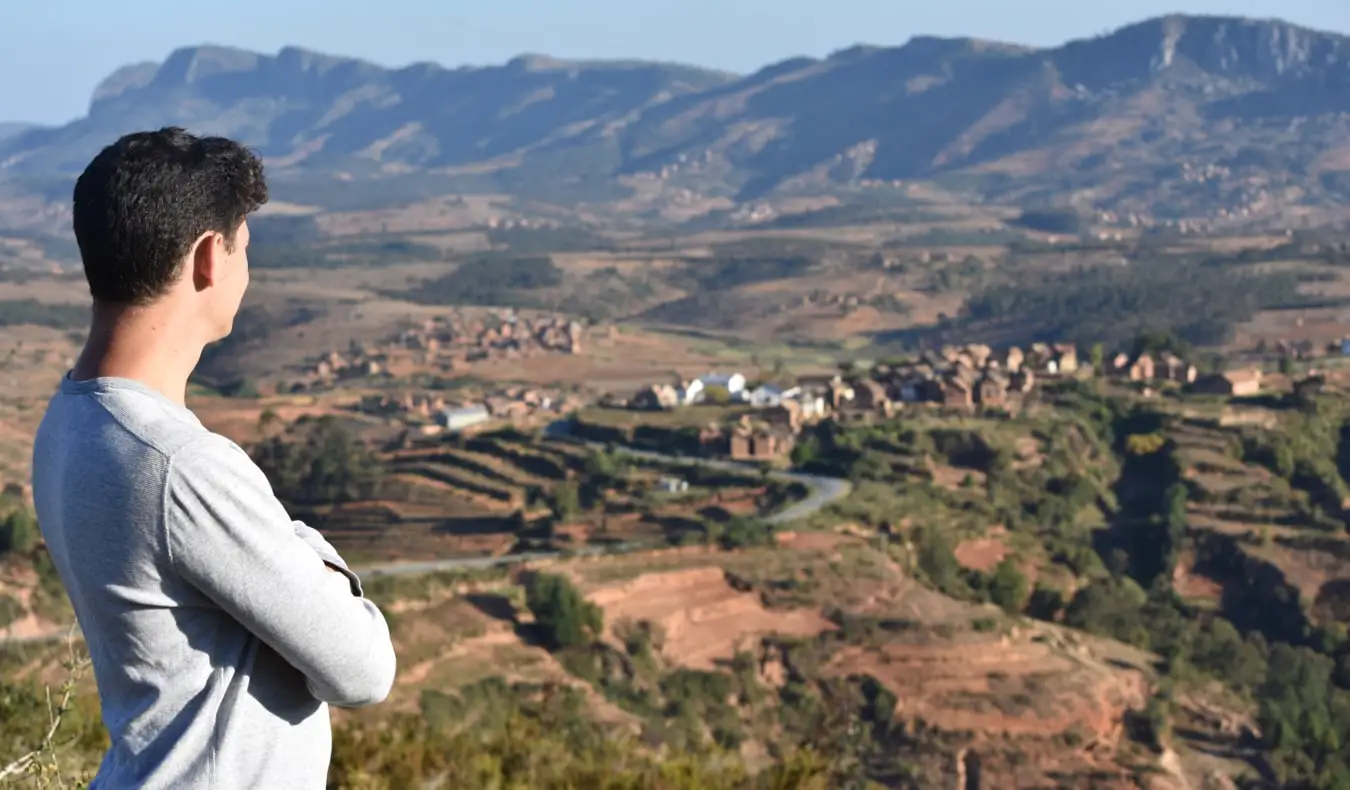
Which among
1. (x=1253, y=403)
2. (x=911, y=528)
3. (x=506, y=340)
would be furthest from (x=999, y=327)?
(x=911, y=528)

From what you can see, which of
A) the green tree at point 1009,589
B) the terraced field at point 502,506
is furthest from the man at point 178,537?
the terraced field at point 502,506

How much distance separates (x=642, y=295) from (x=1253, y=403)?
233 ft

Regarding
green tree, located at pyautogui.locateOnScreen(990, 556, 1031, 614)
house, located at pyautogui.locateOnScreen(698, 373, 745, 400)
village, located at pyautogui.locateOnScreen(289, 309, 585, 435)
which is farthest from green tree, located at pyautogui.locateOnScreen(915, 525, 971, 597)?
house, located at pyautogui.locateOnScreen(698, 373, 745, 400)

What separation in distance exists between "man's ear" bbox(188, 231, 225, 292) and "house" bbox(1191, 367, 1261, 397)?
48736 mm

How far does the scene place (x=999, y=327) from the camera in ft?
309

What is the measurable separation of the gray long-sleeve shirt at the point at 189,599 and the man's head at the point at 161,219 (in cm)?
15

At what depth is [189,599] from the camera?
2.19 m

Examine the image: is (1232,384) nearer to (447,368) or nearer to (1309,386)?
(1309,386)

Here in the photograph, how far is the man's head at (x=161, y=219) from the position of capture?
2.24m

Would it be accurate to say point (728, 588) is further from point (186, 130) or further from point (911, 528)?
point (186, 130)

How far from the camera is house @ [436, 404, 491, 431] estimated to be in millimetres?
52750

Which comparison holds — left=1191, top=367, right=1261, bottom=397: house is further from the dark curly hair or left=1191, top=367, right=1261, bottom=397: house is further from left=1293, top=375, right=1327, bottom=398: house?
the dark curly hair

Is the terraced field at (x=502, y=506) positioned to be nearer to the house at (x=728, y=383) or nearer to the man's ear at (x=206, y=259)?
the house at (x=728, y=383)

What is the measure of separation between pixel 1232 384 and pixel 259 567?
49502 millimetres
